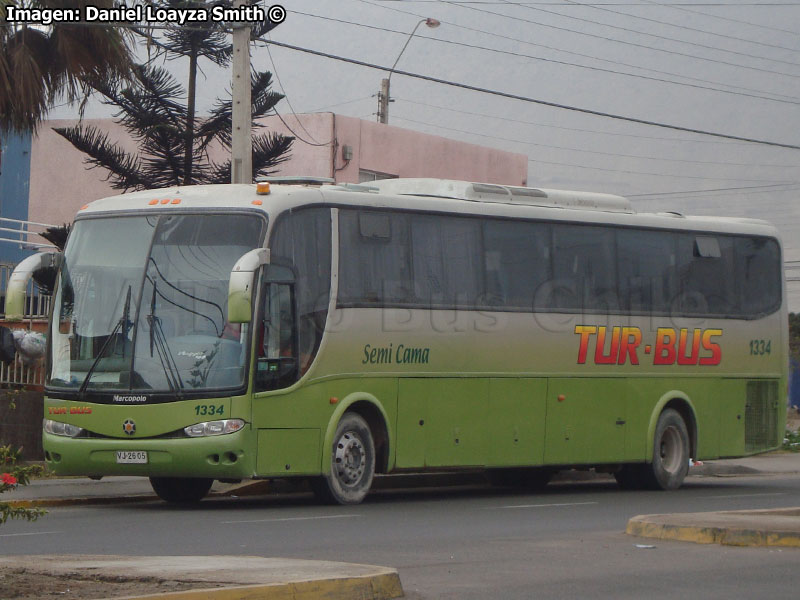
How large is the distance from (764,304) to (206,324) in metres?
9.40

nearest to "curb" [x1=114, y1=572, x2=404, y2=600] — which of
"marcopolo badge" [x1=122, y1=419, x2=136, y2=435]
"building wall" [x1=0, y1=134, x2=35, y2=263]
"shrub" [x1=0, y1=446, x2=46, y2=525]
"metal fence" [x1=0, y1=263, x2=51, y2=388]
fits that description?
"shrub" [x1=0, y1=446, x2=46, y2=525]

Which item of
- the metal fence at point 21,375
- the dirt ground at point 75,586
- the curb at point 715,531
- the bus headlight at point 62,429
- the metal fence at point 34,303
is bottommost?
the curb at point 715,531

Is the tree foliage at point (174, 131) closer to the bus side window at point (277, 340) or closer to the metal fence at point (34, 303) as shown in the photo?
the metal fence at point (34, 303)

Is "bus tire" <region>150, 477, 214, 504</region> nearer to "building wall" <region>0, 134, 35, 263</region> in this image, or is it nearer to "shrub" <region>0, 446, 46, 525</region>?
"shrub" <region>0, 446, 46, 525</region>

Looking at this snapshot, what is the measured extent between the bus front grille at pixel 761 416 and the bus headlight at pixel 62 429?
1003 centimetres

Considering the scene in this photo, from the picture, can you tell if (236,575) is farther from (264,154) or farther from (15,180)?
(15,180)

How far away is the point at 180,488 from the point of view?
54.2 feet

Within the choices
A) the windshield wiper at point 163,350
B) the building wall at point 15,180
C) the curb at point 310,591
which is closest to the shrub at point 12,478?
the curb at point 310,591

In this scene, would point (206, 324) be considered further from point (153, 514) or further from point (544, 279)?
point (544, 279)

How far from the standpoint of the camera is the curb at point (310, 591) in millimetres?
7312

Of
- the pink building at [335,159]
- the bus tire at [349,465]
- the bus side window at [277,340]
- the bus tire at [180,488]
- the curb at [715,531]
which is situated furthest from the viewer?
the pink building at [335,159]

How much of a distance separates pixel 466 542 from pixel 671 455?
350 inches

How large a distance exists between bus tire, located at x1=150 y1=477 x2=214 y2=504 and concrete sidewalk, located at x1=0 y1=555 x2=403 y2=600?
6.91 m

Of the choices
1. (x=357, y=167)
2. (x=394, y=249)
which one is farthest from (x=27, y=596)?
(x=357, y=167)
